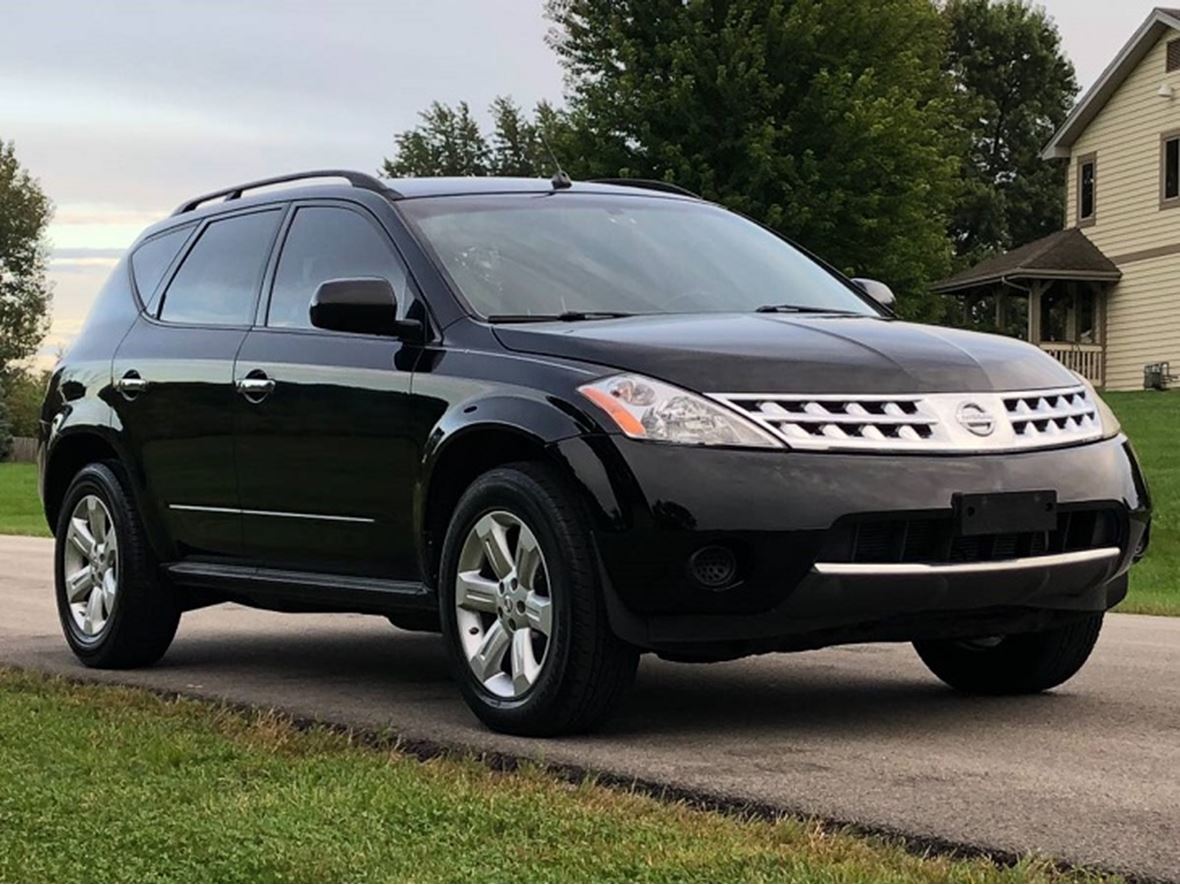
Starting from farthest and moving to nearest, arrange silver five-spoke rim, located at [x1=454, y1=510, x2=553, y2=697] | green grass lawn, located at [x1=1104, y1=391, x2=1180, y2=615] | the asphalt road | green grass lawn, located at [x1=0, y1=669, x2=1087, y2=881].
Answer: green grass lawn, located at [x1=1104, y1=391, x2=1180, y2=615]
silver five-spoke rim, located at [x1=454, y1=510, x2=553, y2=697]
the asphalt road
green grass lawn, located at [x1=0, y1=669, x2=1087, y2=881]

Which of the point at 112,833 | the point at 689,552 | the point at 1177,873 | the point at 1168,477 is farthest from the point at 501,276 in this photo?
the point at 1168,477

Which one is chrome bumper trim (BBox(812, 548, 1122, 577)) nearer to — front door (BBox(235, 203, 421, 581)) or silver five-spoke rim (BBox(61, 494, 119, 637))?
front door (BBox(235, 203, 421, 581))

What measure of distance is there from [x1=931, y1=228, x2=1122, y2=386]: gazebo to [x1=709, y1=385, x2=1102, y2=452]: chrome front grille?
31.2 m

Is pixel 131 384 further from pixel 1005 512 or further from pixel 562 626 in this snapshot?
pixel 1005 512

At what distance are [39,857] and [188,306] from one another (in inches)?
165

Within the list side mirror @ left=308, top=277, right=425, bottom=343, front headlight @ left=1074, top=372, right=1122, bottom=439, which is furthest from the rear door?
front headlight @ left=1074, top=372, right=1122, bottom=439

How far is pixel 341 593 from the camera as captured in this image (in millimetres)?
6613

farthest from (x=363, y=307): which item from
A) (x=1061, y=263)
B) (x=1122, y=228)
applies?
(x=1122, y=228)

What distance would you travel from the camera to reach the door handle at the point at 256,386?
6.91 meters

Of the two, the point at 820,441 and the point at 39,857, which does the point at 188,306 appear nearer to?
the point at 820,441

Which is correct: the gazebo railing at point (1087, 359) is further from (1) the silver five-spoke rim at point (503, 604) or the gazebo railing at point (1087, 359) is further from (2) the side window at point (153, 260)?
(1) the silver five-spoke rim at point (503, 604)

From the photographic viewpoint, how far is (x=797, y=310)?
262 inches

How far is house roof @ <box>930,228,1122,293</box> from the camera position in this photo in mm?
37031

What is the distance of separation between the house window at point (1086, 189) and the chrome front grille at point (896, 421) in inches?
1352
